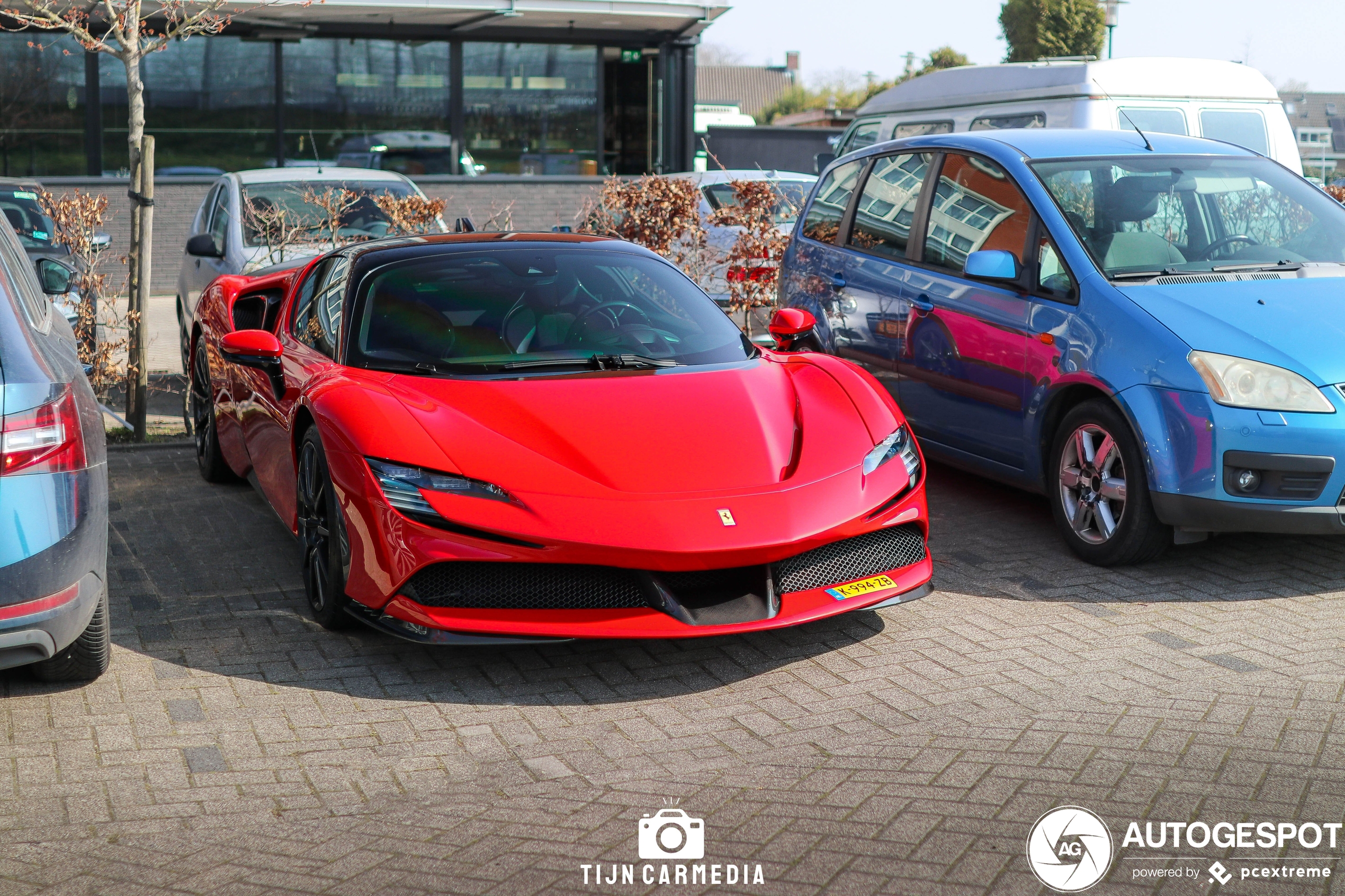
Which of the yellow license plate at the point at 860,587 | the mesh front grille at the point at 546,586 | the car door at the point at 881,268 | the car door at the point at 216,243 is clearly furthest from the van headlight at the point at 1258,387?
the car door at the point at 216,243

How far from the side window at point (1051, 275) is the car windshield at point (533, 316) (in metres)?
1.46

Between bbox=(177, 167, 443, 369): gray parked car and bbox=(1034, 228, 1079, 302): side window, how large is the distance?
5.63 metres

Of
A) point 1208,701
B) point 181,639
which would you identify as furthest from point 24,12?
point 1208,701

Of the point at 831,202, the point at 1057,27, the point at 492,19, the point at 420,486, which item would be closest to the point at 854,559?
the point at 420,486

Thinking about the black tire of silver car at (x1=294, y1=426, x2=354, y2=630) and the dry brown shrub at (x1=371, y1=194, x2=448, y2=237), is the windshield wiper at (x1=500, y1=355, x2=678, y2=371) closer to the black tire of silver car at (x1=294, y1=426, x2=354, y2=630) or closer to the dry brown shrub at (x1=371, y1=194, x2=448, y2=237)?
the black tire of silver car at (x1=294, y1=426, x2=354, y2=630)

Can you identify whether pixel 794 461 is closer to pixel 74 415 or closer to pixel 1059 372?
pixel 1059 372

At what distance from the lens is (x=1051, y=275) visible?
19.8 feet

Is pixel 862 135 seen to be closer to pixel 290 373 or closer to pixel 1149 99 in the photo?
pixel 1149 99

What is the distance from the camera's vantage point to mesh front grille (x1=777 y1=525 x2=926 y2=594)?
440 cm

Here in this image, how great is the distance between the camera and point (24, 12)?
17547 millimetres

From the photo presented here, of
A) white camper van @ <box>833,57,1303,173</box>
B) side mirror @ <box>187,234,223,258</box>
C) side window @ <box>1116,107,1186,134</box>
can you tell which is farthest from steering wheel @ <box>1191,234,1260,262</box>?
side mirror @ <box>187,234,223,258</box>

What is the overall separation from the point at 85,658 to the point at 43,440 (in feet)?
2.94

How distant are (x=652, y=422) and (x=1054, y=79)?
748 centimetres

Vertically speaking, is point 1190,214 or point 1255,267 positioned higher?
point 1190,214
